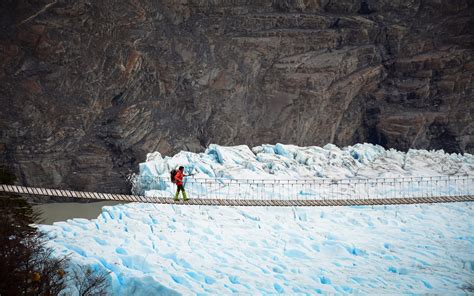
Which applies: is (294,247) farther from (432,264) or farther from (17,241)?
(17,241)

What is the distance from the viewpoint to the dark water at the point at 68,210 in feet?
60.2

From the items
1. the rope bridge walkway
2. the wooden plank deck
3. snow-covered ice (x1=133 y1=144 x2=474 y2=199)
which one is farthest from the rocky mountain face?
the wooden plank deck

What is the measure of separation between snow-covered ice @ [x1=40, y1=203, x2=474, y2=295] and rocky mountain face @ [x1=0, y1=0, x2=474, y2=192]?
4.39 metres

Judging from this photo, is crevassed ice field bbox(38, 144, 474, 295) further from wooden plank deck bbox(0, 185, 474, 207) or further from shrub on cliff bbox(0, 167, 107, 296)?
shrub on cliff bbox(0, 167, 107, 296)

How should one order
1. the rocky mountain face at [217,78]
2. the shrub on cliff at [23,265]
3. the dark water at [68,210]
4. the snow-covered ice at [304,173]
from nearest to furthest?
the shrub on cliff at [23,265], the dark water at [68,210], the snow-covered ice at [304,173], the rocky mountain face at [217,78]

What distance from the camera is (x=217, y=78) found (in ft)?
72.6

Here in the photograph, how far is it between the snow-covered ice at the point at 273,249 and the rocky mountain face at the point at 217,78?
439 cm

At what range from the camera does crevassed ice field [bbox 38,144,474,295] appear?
45.2 feet

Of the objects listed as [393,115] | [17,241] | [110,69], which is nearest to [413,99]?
[393,115]

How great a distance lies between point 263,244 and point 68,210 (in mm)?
5621

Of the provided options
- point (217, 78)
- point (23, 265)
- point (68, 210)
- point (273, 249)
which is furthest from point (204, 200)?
point (217, 78)

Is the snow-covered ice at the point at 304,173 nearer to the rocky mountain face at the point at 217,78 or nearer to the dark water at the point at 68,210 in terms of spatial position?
the dark water at the point at 68,210

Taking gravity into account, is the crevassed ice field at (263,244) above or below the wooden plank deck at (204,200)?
below

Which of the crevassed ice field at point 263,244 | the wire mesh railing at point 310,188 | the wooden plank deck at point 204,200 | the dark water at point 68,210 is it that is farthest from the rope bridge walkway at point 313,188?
the wooden plank deck at point 204,200
